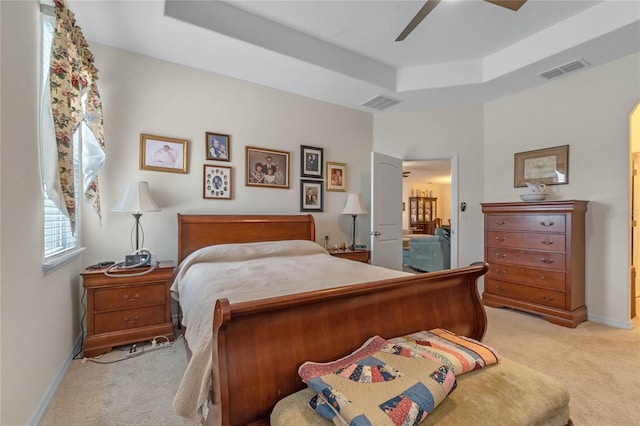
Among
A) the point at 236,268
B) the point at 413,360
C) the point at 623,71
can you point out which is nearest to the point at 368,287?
the point at 413,360

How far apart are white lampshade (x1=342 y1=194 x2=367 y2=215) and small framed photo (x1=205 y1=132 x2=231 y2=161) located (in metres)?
1.62

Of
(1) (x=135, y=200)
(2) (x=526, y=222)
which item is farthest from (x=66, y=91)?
(2) (x=526, y=222)

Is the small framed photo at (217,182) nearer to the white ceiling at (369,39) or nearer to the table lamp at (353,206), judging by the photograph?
the white ceiling at (369,39)

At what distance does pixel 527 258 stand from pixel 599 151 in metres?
1.36

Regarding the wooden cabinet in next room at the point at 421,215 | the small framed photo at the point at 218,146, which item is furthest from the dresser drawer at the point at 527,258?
the wooden cabinet in next room at the point at 421,215

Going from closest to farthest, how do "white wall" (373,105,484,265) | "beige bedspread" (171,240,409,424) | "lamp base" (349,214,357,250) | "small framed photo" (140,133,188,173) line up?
"beige bedspread" (171,240,409,424) → "small framed photo" (140,133,188,173) → "lamp base" (349,214,357,250) → "white wall" (373,105,484,265)

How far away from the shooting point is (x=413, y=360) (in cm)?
120

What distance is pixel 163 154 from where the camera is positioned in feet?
9.81

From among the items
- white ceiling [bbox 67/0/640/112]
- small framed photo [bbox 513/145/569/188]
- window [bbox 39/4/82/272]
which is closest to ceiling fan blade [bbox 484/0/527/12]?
white ceiling [bbox 67/0/640/112]

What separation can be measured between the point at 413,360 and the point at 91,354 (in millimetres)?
2511

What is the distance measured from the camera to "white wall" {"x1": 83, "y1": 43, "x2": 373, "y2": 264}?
2.77 meters

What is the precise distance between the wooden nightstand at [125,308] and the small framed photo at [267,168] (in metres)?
1.39

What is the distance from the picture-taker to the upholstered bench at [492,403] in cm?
99

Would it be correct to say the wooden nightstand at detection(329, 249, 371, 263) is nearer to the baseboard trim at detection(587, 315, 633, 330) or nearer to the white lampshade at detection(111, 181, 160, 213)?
the white lampshade at detection(111, 181, 160, 213)
